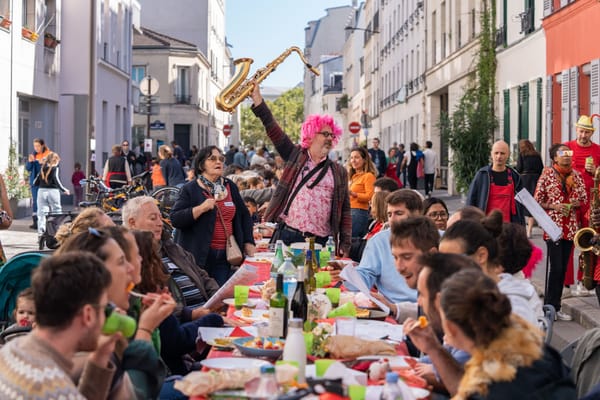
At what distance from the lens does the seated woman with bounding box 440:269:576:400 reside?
358 cm

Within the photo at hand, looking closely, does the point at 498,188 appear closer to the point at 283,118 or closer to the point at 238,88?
the point at 238,88

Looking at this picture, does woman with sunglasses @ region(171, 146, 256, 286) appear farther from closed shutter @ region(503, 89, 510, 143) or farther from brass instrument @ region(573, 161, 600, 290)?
closed shutter @ region(503, 89, 510, 143)

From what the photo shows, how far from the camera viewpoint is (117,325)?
3.91m

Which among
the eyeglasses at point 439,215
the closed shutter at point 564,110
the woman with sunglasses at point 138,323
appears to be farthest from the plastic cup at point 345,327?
the closed shutter at point 564,110

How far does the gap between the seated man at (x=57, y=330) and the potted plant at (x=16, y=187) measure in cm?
2130

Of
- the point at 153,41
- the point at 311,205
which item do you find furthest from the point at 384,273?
the point at 153,41

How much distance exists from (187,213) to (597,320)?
4249 mm

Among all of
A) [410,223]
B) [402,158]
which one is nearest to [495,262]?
[410,223]

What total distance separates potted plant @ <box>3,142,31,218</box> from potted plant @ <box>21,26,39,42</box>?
3307 millimetres

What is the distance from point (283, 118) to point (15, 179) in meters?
126

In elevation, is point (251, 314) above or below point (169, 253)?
below

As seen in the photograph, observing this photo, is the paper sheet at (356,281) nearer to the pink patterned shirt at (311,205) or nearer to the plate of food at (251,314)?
the plate of food at (251,314)

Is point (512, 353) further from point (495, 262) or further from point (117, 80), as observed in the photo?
point (117, 80)

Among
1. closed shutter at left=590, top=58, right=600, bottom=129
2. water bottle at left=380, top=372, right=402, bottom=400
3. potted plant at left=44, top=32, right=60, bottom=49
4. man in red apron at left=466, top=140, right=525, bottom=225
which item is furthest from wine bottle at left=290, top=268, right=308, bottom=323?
potted plant at left=44, top=32, right=60, bottom=49
